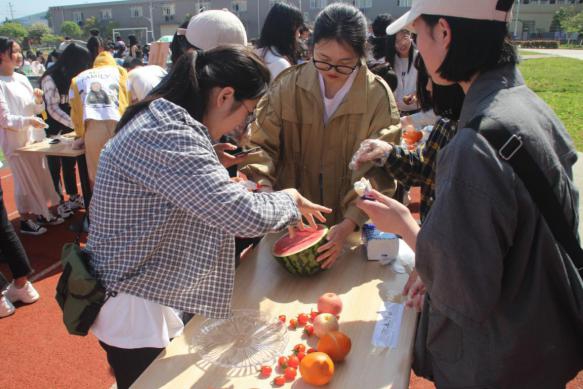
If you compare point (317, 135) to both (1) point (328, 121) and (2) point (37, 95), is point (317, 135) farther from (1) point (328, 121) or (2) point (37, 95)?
(2) point (37, 95)

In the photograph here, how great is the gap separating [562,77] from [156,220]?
2219 centimetres

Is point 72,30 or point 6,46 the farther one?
point 72,30

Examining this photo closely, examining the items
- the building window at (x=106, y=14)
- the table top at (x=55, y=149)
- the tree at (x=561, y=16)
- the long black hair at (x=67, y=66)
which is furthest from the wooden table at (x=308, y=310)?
the building window at (x=106, y=14)

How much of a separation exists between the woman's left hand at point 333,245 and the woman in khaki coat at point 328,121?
2 cm

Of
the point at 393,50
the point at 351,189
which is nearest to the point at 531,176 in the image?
the point at 351,189

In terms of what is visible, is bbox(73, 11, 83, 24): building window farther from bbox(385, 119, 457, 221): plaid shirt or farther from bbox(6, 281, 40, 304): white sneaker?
bbox(385, 119, 457, 221): plaid shirt

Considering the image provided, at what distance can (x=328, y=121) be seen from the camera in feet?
8.38

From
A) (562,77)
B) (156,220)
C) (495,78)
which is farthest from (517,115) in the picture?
(562,77)

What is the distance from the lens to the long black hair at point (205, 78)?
5.50ft

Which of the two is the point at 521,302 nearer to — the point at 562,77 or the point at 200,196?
the point at 200,196

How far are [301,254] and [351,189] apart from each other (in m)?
0.58

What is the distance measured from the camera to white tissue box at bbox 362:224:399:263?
7.41ft

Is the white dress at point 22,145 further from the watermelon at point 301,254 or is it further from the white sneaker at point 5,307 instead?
the watermelon at point 301,254

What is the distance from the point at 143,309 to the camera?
173 cm
